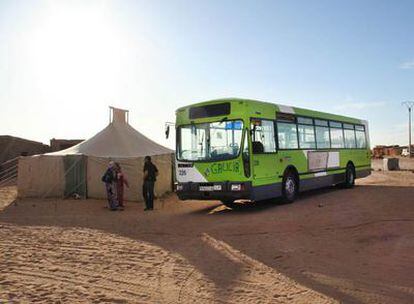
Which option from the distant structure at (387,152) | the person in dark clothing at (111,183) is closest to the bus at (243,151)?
the person in dark clothing at (111,183)

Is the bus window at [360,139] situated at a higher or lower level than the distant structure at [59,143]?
lower

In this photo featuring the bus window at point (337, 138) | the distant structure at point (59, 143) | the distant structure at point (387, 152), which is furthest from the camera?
the distant structure at point (387, 152)

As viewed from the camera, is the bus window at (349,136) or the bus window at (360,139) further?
the bus window at (360,139)

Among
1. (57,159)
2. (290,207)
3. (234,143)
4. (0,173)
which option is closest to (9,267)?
(234,143)

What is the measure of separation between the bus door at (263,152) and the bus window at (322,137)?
3.28m

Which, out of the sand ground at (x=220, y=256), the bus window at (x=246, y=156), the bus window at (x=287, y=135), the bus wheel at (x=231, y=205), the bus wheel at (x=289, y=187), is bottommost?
the sand ground at (x=220, y=256)

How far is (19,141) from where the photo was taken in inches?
1439

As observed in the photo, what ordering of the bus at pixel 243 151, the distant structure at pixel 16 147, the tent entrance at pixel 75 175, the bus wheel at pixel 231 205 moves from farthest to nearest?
the distant structure at pixel 16 147
the tent entrance at pixel 75 175
the bus wheel at pixel 231 205
the bus at pixel 243 151

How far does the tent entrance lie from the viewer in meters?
19.5

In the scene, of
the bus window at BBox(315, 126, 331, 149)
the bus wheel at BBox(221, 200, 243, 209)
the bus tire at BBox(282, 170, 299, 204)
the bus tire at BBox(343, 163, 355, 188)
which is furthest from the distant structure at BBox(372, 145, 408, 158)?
the bus wheel at BBox(221, 200, 243, 209)

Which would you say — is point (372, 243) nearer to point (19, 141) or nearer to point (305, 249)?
point (305, 249)

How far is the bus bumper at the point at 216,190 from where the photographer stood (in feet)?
40.6

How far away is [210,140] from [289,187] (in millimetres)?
3187

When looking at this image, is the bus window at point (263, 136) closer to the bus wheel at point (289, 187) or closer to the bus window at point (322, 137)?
the bus wheel at point (289, 187)
